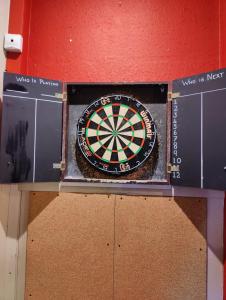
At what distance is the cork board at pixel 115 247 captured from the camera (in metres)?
1.69

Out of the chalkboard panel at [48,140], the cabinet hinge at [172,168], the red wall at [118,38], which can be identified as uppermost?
the red wall at [118,38]

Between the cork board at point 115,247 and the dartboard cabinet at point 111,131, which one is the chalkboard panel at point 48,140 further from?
the cork board at point 115,247

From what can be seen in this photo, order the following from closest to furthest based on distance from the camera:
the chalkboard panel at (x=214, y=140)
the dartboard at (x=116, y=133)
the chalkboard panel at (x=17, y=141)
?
the chalkboard panel at (x=214, y=140) → the chalkboard panel at (x=17, y=141) → the dartboard at (x=116, y=133)

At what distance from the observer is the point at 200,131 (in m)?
1.57

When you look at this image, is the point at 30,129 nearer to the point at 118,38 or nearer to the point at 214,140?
the point at 118,38

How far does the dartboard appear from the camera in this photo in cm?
173

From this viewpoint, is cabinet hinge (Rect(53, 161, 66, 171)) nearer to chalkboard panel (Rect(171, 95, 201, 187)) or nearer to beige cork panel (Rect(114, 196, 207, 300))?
beige cork panel (Rect(114, 196, 207, 300))

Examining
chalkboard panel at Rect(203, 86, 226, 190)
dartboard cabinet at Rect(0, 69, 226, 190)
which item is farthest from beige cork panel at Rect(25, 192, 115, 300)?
chalkboard panel at Rect(203, 86, 226, 190)

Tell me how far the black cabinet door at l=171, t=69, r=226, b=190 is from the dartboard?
18cm

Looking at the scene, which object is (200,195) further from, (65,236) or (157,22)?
(157,22)

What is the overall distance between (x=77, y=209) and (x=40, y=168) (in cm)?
35

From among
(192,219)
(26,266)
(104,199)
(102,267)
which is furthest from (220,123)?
(26,266)

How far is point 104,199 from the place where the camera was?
1772 mm

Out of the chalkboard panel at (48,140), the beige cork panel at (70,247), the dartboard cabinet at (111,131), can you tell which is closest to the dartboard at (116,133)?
the dartboard cabinet at (111,131)
